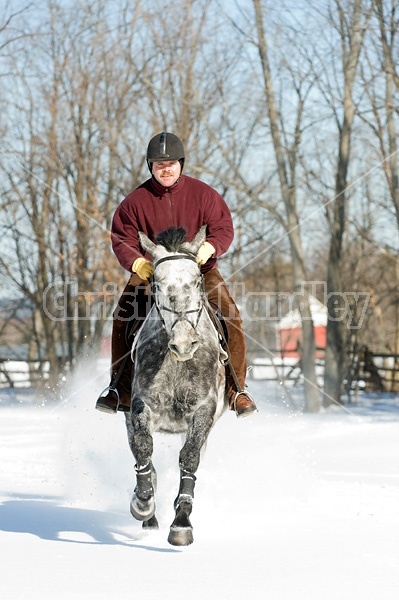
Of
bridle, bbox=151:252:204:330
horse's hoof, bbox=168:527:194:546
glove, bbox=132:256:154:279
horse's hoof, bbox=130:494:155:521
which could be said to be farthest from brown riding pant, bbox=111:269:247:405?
horse's hoof, bbox=168:527:194:546

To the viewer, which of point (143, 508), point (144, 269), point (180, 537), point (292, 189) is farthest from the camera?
point (292, 189)

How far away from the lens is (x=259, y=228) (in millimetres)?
27453

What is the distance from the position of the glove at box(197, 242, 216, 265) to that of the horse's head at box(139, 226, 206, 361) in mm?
148

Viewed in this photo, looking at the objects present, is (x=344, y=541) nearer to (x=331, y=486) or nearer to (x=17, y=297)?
(x=331, y=486)

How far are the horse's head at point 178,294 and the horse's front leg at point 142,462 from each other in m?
0.58

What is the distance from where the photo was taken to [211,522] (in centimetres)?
710

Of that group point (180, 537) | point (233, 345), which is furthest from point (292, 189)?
point (180, 537)

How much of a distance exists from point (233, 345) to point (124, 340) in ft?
2.93

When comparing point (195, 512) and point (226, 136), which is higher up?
point (226, 136)

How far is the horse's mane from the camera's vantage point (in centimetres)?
604

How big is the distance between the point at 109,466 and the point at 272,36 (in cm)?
1427

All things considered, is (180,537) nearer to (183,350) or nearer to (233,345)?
(183,350)

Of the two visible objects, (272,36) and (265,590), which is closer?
(265,590)

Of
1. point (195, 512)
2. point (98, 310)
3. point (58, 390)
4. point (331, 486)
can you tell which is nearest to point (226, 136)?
point (98, 310)
